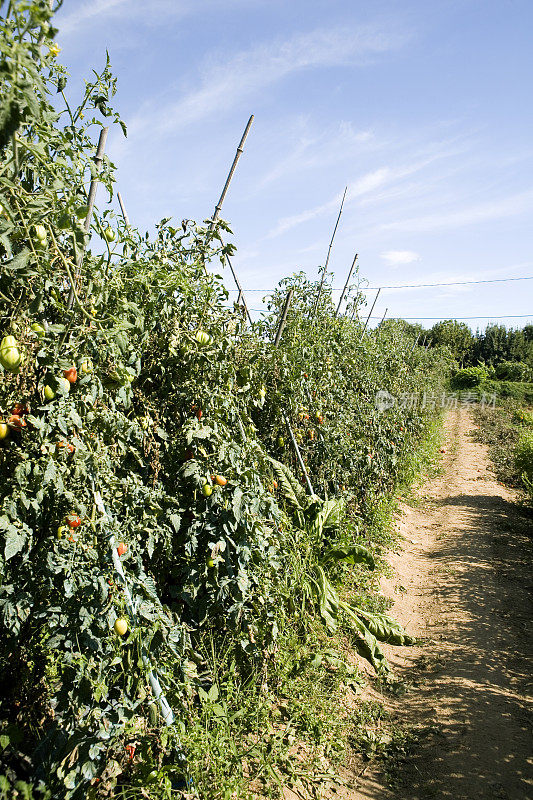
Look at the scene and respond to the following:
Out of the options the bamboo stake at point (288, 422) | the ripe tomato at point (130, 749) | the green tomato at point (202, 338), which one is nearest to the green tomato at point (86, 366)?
the green tomato at point (202, 338)

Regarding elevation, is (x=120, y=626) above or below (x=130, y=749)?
above

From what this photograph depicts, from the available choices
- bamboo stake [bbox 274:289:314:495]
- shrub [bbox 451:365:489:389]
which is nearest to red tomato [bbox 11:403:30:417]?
bamboo stake [bbox 274:289:314:495]

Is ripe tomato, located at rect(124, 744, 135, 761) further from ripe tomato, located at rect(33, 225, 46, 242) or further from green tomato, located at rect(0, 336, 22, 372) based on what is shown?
ripe tomato, located at rect(33, 225, 46, 242)

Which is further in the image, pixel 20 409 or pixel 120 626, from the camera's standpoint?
pixel 120 626

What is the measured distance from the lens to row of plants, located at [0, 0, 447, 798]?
69.5 inches

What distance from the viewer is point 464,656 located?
374 cm

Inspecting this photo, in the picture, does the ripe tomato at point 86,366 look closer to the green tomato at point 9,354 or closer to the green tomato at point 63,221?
the green tomato at point 9,354

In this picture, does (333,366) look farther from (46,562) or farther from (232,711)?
(46,562)

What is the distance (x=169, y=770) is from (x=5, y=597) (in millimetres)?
904

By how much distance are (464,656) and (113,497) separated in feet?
9.55

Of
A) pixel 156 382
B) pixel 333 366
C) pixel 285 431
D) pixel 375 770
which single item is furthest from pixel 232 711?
pixel 333 366

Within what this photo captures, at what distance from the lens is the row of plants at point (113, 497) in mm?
1766

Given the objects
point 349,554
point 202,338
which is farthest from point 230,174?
point 349,554

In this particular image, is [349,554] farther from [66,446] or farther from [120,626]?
[66,446]
